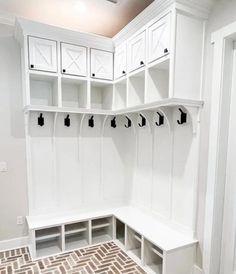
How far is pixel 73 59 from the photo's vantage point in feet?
8.71

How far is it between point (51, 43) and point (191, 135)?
194 centimetres

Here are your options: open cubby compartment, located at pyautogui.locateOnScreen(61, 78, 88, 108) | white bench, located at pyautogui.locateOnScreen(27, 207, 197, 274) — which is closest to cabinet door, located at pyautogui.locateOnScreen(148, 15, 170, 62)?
open cubby compartment, located at pyautogui.locateOnScreen(61, 78, 88, 108)

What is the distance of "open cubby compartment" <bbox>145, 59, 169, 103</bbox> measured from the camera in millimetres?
2295

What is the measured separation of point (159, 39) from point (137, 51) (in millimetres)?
383

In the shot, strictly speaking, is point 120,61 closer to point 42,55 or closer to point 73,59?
point 73,59

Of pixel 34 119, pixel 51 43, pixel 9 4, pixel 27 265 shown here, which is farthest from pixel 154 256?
pixel 9 4

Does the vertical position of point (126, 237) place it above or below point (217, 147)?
below

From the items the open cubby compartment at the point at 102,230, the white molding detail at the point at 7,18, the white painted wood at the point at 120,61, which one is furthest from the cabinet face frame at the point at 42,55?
the open cubby compartment at the point at 102,230

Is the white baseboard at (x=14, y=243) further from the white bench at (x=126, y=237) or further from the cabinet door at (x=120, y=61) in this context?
the cabinet door at (x=120, y=61)

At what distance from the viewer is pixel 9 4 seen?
7.93 ft

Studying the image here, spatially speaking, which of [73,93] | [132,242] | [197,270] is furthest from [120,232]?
[73,93]

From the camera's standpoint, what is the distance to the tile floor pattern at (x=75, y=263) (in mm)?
2311

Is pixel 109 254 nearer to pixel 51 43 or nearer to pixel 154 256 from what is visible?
pixel 154 256

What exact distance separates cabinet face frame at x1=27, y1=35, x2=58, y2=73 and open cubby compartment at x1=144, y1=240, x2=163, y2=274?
7.60 ft
